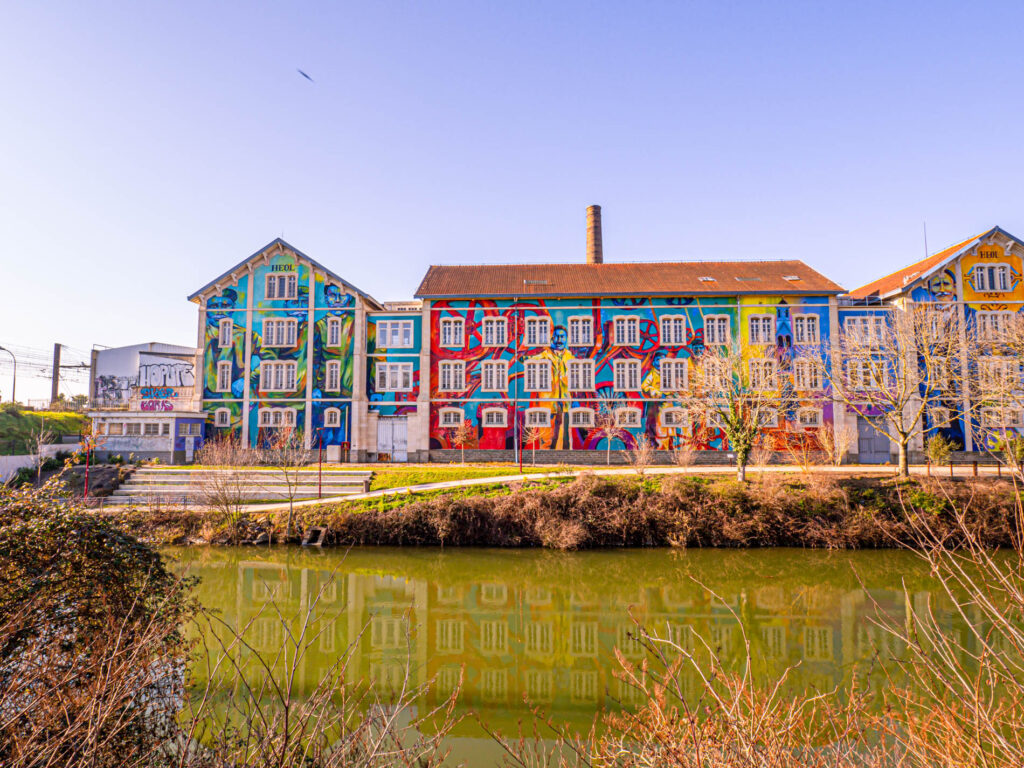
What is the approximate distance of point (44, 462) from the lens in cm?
2623

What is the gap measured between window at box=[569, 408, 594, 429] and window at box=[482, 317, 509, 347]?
501 cm

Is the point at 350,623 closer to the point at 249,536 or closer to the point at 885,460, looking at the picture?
the point at 249,536

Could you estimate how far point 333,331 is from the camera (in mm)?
31562

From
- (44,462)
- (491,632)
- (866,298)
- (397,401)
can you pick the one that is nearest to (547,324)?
(397,401)

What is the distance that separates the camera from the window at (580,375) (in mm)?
30516

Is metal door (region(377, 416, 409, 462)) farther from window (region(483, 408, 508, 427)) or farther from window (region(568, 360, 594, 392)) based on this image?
window (region(568, 360, 594, 392))

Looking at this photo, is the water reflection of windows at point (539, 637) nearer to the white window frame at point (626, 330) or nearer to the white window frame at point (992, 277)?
the white window frame at point (626, 330)

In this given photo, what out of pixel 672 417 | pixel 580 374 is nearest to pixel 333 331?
pixel 580 374

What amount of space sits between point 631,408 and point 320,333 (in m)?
16.7

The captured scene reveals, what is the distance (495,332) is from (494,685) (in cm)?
2281

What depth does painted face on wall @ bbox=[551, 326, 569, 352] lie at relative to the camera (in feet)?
101

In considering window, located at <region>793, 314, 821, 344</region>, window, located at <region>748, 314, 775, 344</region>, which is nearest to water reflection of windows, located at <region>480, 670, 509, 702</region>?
window, located at <region>748, 314, 775, 344</region>

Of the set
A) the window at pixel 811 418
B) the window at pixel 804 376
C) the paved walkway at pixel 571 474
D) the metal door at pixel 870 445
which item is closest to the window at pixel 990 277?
the metal door at pixel 870 445

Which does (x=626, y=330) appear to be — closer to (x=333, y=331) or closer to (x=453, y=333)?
(x=453, y=333)
